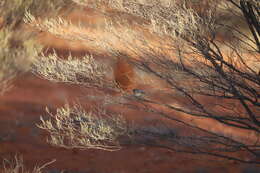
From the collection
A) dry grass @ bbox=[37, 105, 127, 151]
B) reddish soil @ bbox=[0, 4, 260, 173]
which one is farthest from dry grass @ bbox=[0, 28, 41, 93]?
dry grass @ bbox=[37, 105, 127, 151]

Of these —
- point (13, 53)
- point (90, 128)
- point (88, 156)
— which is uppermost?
point (13, 53)

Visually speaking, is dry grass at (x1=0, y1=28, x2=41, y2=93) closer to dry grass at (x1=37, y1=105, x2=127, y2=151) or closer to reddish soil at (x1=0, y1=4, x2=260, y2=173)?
reddish soil at (x1=0, y1=4, x2=260, y2=173)

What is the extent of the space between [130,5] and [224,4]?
1594 mm

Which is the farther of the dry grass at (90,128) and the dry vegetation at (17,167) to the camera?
the dry grass at (90,128)

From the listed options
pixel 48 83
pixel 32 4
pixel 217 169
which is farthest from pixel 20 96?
pixel 217 169

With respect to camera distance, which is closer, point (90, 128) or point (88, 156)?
point (90, 128)

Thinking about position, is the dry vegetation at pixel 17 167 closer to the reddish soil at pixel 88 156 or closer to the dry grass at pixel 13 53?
the reddish soil at pixel 88 156

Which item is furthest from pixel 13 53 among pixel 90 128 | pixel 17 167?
pixel 17 167

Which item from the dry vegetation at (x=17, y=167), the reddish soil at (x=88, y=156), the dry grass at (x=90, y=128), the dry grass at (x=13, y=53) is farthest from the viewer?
the reddish soil at (x=88, y=156)

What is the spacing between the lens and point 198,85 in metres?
6.28

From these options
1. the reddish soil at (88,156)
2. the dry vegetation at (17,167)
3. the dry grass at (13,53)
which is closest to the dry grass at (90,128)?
the dry vegetation at (17,167)

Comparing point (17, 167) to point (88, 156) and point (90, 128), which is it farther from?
point (88, 156)

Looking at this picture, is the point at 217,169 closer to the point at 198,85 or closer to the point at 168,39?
the point at 198,85

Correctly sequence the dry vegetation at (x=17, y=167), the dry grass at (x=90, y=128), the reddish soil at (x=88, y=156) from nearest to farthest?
the dry vegetation at (x=17, y=167)
the dry grass at (x=90, y=128)
the reddish soil at (x=88, y=156)
